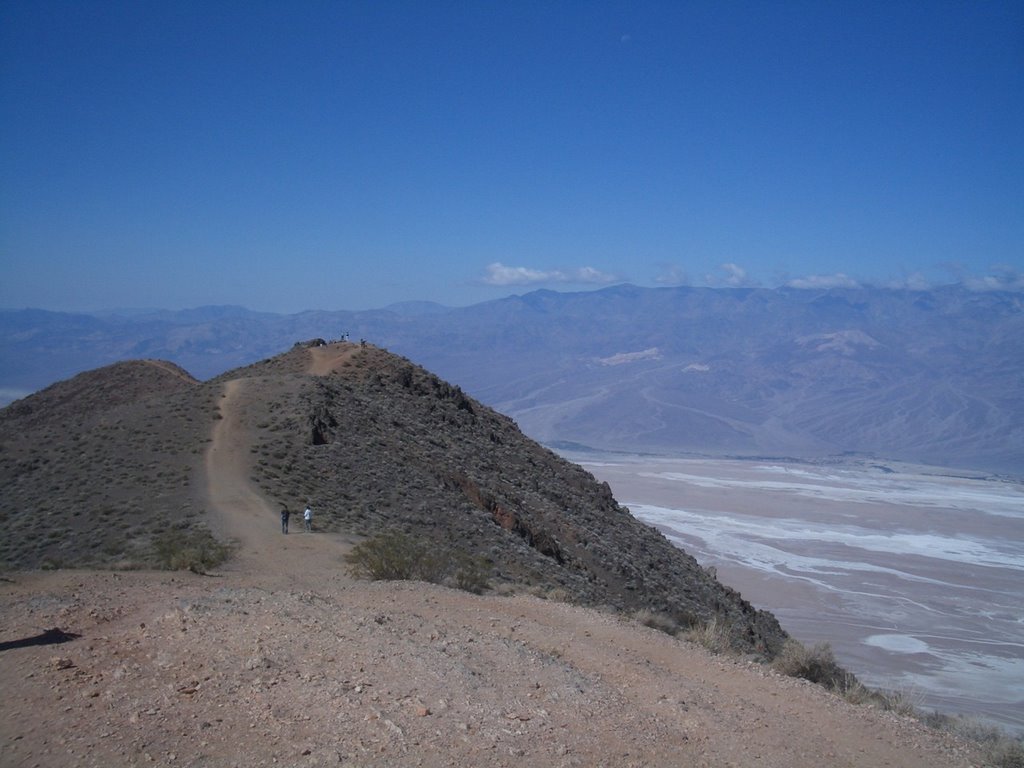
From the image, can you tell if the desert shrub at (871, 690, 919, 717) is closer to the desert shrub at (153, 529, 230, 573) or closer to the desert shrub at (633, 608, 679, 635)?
the desert shrub at (633, 608, 679, 635)

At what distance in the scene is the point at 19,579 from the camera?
526 inches

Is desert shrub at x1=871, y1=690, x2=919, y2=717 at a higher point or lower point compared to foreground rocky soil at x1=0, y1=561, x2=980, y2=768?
lower

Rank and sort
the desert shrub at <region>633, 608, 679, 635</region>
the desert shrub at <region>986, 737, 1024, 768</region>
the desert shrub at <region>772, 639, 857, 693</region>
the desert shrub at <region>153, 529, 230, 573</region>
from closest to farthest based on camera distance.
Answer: the desert shrub at <region>986, 737, 1024, 768</region>
the desert shrub at <region>772, 639, 857, 693</region>
the desert shrub at <region>633, 608, 679, 635</region>
the desert shrub at <region>153, 529, 230, 573</region>

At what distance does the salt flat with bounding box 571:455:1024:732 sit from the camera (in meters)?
34.7

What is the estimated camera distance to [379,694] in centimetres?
765

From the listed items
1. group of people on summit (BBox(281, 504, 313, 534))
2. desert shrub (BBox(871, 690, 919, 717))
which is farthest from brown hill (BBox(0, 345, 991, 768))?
desert shrub (BBox(871, 690, 919, 717))

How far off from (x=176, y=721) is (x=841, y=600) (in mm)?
45644

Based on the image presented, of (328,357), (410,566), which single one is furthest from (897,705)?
(328,357)

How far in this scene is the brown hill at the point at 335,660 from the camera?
6730mm

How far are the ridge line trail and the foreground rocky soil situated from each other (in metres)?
4.07

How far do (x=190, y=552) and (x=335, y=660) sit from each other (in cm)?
792

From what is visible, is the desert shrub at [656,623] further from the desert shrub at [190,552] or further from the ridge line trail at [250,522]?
the desert shrub at [190,552]

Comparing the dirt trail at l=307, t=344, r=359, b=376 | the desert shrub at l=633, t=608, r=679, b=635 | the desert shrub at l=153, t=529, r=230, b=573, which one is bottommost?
the desert shrub at l=633, t=608, r=679, b=635

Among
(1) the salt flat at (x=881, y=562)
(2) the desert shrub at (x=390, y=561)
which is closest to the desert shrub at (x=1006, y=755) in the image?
(1) the salt flat at (x=881, y=562)
